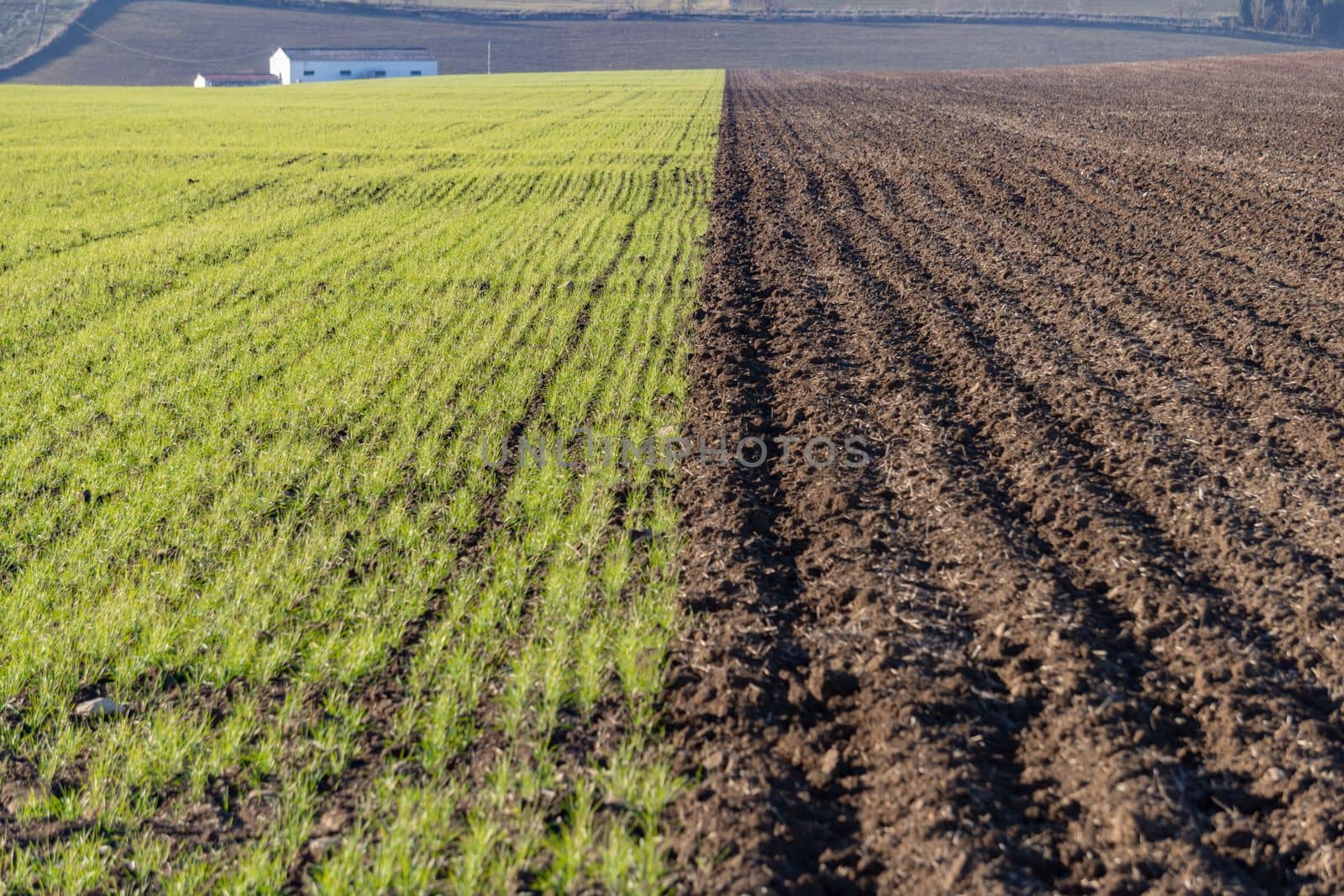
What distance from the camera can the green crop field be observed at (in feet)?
12.8

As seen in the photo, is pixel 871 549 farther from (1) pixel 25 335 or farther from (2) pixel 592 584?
(1) pixel 25 335

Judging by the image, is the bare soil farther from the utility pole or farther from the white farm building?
the white farm building

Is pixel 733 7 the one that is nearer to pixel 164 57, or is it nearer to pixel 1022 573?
pixel 164 57

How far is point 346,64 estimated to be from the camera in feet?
295

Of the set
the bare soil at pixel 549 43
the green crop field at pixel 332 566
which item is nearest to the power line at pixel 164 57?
the bare soil at pixel 549 43

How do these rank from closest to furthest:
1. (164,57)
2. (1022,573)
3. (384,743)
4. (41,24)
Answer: (384,743) < (1022,573) < (164,57) < (41,24)

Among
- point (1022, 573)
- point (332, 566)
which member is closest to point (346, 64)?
point (332, 566)

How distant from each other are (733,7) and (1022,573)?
411ft

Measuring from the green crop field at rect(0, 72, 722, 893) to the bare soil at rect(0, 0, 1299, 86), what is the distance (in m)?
81.4

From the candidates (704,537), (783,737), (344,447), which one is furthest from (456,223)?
(783,737)

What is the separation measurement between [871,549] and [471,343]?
543cm

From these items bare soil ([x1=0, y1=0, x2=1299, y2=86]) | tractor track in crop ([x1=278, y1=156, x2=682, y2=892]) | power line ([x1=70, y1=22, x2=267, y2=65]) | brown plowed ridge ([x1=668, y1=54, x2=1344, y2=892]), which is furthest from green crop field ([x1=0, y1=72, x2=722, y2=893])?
power line ([x1=70, y1=22, x2=267, y2=65])

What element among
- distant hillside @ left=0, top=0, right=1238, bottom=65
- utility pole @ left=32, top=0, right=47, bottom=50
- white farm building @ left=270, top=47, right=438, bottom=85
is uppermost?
distant hillside @ left=0, top=0, right=1238, bottom=65

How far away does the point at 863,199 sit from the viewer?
58.0 ft
